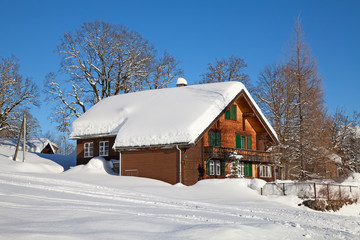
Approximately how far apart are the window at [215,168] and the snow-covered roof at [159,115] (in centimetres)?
354

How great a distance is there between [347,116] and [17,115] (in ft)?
130

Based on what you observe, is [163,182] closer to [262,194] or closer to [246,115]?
[262,194]

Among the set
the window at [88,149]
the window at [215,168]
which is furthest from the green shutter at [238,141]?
the window at [88,149]

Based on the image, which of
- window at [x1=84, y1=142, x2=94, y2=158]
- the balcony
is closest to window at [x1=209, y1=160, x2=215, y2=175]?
the balcony

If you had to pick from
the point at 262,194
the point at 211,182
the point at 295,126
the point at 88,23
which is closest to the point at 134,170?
the point at 211,182

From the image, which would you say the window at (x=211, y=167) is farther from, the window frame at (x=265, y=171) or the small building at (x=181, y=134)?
the window frame at (x=265, y=171)

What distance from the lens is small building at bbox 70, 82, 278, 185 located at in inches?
1174

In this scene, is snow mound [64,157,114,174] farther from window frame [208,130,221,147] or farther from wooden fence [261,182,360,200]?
wooden fence [261,182,360,200]

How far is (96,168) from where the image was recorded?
33656 millimetres

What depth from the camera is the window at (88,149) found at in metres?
37.6

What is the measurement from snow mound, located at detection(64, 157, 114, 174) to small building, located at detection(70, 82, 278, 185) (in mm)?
1273

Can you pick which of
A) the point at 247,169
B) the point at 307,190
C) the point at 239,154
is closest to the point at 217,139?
the point at 239,154

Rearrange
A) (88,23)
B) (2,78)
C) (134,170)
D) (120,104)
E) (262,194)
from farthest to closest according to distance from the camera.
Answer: (2,78), (88,23), (120,104), (134,170), (262,194)

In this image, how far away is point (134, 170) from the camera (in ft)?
104
